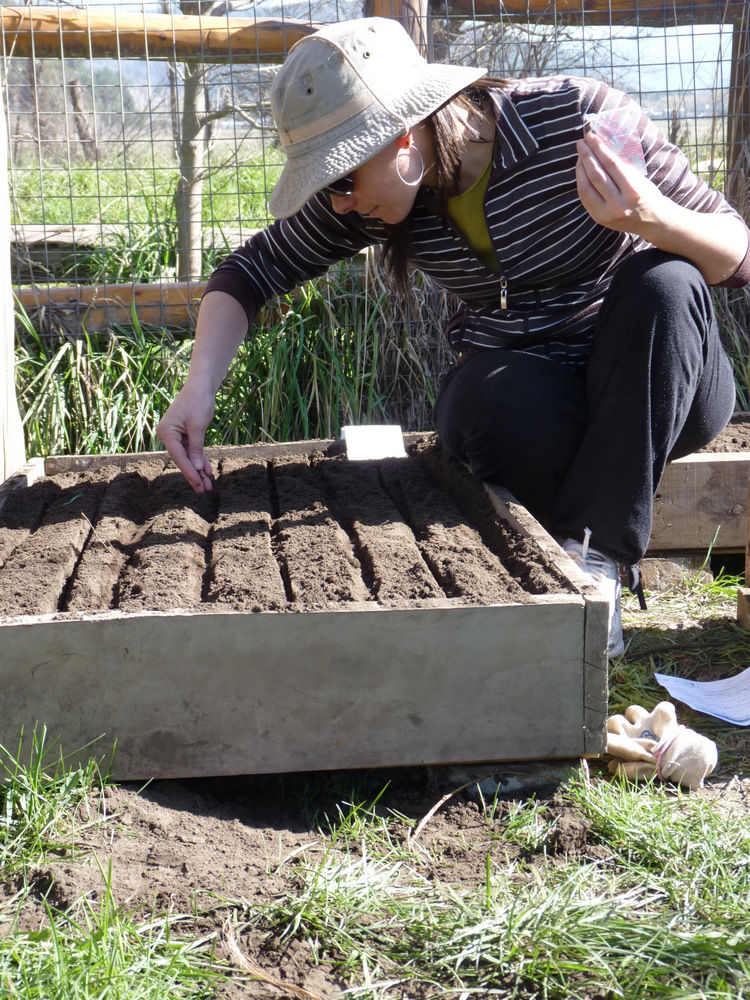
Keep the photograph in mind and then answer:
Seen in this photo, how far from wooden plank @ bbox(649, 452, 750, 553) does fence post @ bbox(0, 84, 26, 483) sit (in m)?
1.77

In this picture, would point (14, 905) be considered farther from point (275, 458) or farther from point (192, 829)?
point (275, 458)

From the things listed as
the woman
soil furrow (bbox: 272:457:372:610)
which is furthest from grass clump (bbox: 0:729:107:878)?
the woman

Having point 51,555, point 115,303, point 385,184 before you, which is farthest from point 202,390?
point 115,303

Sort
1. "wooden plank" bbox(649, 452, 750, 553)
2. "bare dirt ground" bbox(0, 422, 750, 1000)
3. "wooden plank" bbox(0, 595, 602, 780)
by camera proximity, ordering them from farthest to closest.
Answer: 1. "wooden plank" bbox(649, 452, 750, 553)
2. "wooden plank" bbox(0, 595, 602, 780)
3. "bare dirt ground" bbox(0, 422, 750, 1000)

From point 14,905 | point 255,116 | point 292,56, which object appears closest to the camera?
point 14,905

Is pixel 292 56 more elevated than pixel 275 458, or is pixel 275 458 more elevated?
pixel 292 56

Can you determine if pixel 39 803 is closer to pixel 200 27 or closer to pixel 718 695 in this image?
pixel 718 695

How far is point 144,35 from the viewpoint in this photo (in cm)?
398

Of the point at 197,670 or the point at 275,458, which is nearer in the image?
the point at 197,670

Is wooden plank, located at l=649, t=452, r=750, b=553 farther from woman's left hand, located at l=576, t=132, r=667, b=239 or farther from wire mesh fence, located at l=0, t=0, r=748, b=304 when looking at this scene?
wire mesh fence, located at l=0, t=0, r=748, b=304

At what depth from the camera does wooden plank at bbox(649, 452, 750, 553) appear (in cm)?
261

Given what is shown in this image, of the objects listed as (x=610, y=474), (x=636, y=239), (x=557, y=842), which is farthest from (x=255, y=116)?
(x=557, y=842)

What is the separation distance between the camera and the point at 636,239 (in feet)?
7.29

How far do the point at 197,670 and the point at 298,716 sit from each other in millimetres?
174
